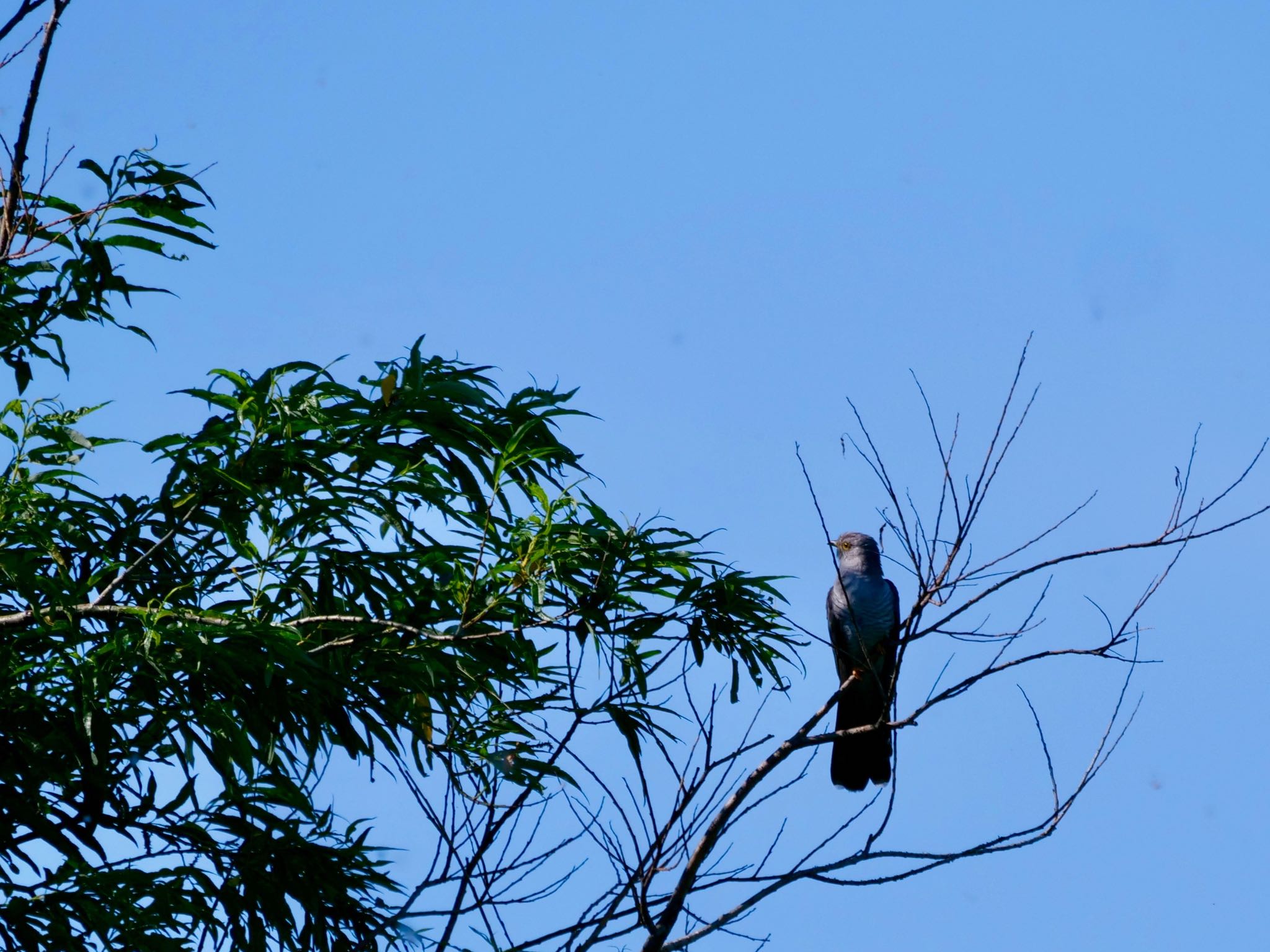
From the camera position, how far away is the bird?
5.27 metres

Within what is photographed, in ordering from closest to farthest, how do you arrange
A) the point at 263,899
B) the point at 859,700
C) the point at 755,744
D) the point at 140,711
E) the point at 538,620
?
the point at 755,744 < the point at 538,620 < the point at 140,711 < the point at 263,899 < the point at 859,700

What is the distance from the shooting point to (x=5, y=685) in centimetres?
387

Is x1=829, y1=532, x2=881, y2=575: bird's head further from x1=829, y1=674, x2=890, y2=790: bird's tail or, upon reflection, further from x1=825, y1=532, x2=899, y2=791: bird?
x1=829, y1=674, x2=890, y2=790: bird's tail

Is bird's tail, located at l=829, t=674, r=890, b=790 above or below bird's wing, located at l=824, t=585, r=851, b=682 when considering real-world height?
below

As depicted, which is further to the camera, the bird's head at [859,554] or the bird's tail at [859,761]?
the bird's head at [859,554]

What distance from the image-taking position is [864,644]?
205 inches

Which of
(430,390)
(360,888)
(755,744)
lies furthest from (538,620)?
(360,888)

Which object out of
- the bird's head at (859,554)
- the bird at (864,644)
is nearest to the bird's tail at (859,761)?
the bird at (864,644)

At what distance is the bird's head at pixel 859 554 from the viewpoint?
5.87 m

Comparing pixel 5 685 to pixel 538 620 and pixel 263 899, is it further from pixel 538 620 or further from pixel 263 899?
pixel 538 620

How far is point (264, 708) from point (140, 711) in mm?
351

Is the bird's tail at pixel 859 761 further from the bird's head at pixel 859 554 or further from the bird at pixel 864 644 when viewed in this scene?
the bird's head at pixel 859 554

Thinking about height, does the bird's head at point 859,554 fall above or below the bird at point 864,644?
above

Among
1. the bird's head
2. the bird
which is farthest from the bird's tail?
the bird's head
